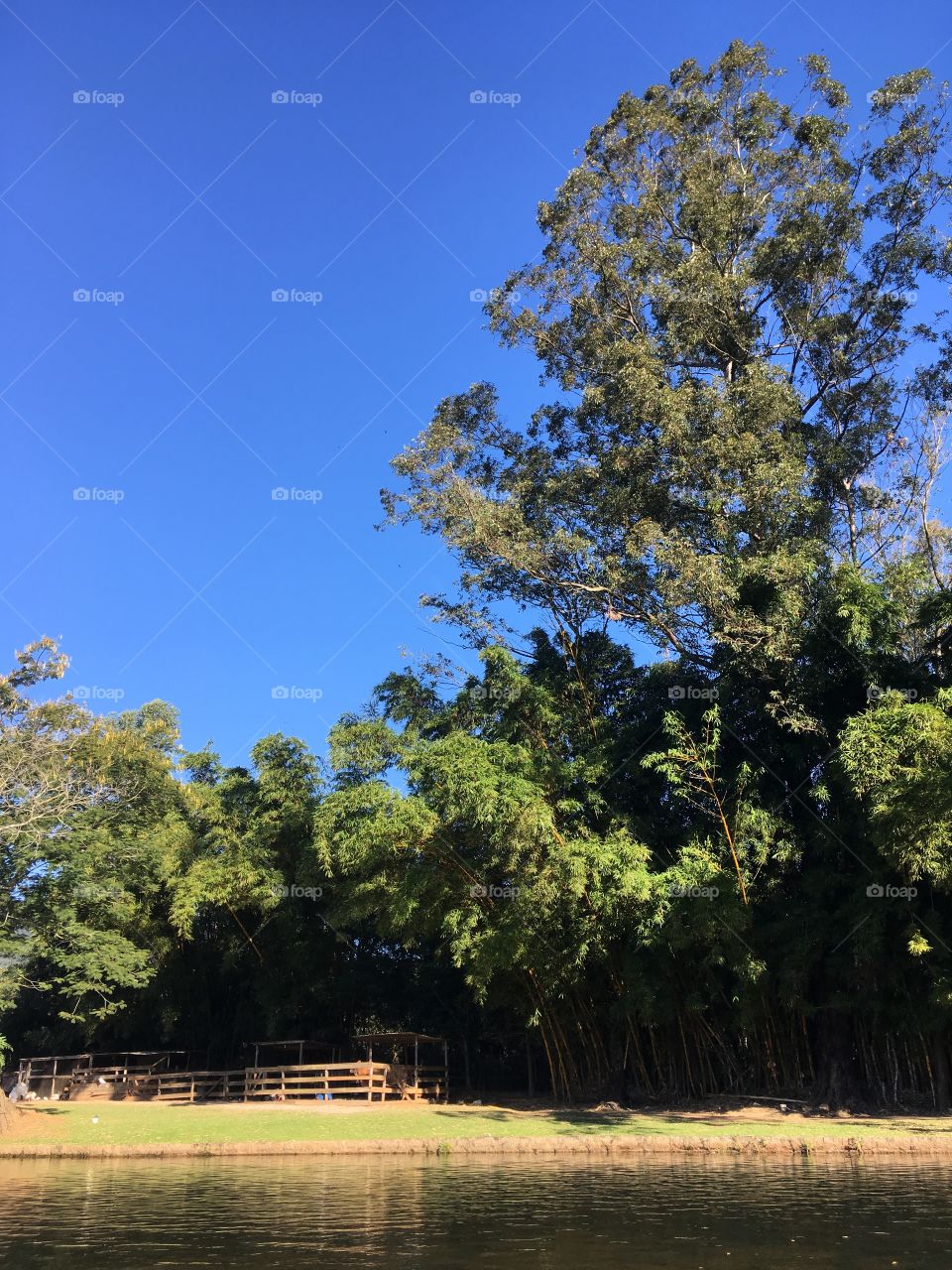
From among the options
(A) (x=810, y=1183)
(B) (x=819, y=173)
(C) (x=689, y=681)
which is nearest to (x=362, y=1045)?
(C) (x=689, y=681)

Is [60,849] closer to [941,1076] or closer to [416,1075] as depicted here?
[416,1075]

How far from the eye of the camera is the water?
708 centimetres

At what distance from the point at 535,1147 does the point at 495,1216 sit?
622cm

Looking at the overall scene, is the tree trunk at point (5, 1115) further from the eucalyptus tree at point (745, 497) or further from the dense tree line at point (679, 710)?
the eucalyptus tree at point (745, 497)

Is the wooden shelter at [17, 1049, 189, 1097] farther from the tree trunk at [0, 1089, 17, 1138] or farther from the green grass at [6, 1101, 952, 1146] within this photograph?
the tree trunk at [0, 1089, 17, 1138]

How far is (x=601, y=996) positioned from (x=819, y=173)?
1913 cm

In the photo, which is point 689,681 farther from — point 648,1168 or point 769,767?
point 648,1168

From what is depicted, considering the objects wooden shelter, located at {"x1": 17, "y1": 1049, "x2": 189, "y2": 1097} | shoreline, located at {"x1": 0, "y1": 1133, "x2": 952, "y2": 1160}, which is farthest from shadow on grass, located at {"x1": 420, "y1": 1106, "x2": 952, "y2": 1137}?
wooden shelter, located at {"x1": 17, "y1": 1049, "x2": 189, "y2": 1097}

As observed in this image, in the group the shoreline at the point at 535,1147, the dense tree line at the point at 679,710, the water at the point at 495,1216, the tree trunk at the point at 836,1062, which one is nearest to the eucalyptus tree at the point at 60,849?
the dense tree line at the point at 679,710

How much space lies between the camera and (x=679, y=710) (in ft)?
65.8

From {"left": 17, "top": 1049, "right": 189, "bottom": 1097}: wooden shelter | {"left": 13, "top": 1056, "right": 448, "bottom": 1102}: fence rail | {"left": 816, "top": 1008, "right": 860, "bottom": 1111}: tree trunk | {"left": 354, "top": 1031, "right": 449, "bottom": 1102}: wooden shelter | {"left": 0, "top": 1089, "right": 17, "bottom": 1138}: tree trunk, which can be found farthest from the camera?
{"left": 17, "top": 1049, "right": 189, "bottom": 1097}: wooden shelter

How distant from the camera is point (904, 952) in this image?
1656cm

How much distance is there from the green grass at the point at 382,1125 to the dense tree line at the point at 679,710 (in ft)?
6.60

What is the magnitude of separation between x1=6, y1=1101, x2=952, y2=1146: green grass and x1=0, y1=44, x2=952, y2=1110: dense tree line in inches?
79.2
